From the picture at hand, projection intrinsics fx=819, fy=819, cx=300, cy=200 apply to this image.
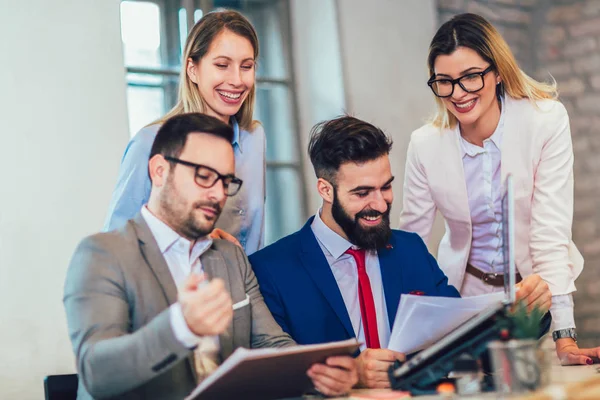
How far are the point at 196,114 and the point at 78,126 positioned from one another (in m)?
1.46

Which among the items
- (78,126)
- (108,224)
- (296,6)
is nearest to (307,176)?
(296,6)

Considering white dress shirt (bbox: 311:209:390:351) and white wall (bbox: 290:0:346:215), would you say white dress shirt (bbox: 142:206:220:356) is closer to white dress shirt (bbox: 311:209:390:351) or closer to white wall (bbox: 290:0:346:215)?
white dress shirt (bbox: 311:209:390:351)

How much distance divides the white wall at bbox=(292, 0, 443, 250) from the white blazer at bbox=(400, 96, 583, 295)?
134 cm

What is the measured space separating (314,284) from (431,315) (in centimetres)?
61

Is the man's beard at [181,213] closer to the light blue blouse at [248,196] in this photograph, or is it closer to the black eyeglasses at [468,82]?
the light blue blouse at [248,196]

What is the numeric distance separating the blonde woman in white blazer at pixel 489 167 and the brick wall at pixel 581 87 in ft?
6.46

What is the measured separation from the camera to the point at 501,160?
2814 millimetres

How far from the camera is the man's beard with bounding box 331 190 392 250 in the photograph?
2.52 m

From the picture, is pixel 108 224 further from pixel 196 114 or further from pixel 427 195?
pixel 427 195

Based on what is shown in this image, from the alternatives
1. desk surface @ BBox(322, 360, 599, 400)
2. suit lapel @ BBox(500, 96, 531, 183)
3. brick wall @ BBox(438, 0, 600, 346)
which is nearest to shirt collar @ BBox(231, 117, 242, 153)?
suit lapel @ BBox(500, 96, 531, 183)

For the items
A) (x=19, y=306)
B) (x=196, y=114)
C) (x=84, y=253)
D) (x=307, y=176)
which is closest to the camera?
(x=84, y=253)

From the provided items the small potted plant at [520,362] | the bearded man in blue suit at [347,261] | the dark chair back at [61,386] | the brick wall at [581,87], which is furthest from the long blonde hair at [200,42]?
the brick wall at [581,87]

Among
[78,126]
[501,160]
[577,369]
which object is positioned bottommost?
[577,369]

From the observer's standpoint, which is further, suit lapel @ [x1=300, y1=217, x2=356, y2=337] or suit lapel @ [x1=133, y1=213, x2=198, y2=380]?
suit lapel @ [x1=300, y1=217, x2=356, y2=337]
